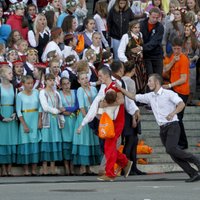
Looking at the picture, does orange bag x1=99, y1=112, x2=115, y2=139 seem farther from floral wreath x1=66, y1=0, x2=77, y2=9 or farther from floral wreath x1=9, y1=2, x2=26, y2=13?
floral wreath x1=66, y1=0, x2=77, y2=9

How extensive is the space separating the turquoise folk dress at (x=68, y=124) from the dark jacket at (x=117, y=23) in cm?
364

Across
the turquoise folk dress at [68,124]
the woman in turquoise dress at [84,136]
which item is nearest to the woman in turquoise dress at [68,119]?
the turquoise folk dress at [68,124]

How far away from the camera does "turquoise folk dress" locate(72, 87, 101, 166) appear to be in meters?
21.2

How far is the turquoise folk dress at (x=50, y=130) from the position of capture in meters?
20.9

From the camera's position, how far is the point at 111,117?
64.9 feet

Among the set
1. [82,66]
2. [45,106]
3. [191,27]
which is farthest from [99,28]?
[45,106]

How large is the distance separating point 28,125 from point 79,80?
131cm

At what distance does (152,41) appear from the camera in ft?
77.3

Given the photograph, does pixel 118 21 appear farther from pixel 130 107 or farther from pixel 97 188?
pixel 97 188

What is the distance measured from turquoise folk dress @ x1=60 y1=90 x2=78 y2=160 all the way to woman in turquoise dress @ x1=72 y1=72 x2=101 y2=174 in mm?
106

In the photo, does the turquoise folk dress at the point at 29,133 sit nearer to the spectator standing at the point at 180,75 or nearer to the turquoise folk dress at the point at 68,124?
the turquoise folk dress at the point at 68,124

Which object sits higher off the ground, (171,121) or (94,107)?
(94,107)

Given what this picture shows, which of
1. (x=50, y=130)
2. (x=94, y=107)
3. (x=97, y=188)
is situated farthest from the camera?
(x=50, y=130)

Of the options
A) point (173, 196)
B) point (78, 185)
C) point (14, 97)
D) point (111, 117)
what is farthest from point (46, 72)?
point (173, 196)
